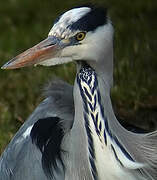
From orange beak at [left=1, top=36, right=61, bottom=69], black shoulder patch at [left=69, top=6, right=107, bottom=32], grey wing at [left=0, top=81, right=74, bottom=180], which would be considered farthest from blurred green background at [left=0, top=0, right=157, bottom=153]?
black shoulder patch at [left=69, top=6, right=107, bottom=32]

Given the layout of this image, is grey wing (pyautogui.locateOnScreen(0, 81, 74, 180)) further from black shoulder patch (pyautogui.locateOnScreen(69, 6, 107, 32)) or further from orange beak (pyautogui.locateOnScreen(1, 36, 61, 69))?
black shoulder patch (pyautogui.locateOnScreen(69, 6, 107, 32))

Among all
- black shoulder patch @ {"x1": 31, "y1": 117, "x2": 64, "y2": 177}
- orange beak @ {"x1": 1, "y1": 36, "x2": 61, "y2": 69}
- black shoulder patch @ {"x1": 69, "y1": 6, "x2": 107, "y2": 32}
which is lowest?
black shoulder patch @ {"x1": 31, "y1": 117, "x2": 64, "y2": 177}

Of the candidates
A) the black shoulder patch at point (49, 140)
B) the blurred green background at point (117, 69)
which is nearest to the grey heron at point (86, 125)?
the black shoulder patch at point (49, 140)

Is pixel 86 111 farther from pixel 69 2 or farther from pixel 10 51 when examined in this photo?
pixel 69 2

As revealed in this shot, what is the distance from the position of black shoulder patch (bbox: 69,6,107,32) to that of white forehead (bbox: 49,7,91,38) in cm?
2

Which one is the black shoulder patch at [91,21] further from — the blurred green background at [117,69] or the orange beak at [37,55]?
the blurred green background at [117,69]

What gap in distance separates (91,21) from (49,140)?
2.11 feet

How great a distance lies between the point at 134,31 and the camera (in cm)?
600

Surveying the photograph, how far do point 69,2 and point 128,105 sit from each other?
2.43 meters

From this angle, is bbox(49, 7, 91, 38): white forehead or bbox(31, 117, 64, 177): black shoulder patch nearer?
bbox(49, 7, 91, 38): white forehead

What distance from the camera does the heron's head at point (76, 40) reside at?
2.99 m

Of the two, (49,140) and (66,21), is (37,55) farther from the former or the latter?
(49,140)

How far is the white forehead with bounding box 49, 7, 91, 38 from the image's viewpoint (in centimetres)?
299

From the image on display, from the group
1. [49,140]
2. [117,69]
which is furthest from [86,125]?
[117,69]
